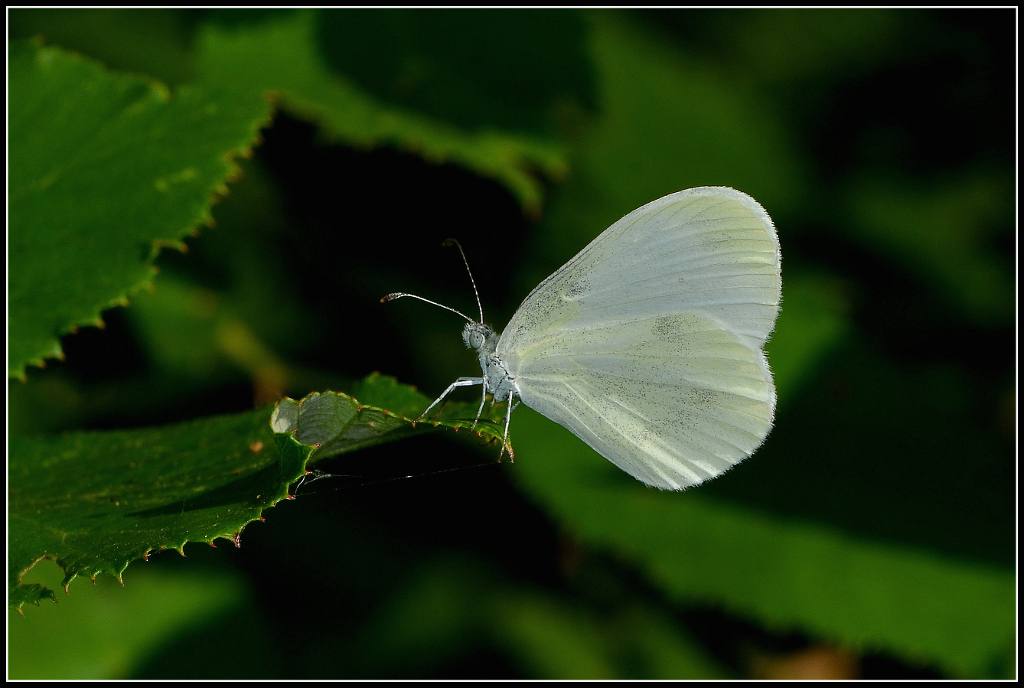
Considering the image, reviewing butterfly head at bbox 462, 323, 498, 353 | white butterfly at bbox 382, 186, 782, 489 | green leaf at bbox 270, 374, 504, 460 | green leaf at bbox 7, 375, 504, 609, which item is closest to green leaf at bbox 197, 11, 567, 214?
butterfly head at bbox 462, 323, 498, 353

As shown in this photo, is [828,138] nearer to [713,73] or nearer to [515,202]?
[713,73]

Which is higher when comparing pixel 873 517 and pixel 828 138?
pixel 828 138

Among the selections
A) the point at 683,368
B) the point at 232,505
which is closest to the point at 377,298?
the point at 683,368

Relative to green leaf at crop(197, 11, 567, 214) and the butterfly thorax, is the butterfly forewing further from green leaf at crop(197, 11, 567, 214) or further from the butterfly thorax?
green leaf at crop(197, 11, 567, 214)

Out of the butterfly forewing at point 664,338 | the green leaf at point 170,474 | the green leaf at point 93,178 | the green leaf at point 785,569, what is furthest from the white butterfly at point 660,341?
the green leaf at point 93,178

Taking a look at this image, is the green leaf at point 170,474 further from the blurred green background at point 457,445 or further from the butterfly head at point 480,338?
the blurred green background at point 457,445

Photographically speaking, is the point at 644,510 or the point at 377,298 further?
the point at 377,298
